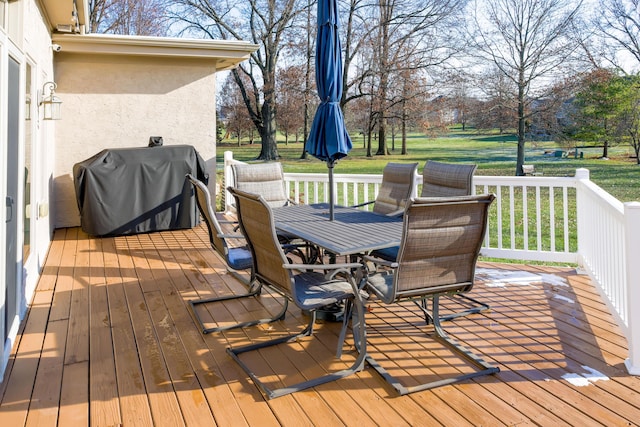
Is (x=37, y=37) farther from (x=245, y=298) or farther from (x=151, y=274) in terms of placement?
(x=245, y=298)

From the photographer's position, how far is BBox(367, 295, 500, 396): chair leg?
2621 mm

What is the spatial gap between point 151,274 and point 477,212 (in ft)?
11.2

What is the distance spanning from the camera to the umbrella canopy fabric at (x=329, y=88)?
164 inches

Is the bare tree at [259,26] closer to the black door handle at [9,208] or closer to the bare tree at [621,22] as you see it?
the bare tree at [621,22]

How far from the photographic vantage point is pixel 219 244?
146 inches

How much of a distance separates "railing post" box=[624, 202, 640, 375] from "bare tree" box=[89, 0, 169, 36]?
19.8 metres

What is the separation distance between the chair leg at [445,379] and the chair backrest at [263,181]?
2.51m

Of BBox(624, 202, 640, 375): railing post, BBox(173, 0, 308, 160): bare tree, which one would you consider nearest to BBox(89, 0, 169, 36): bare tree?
BBox(173, 0, 308, 160): bare tree

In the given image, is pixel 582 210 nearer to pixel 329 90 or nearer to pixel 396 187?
pixel 396 187

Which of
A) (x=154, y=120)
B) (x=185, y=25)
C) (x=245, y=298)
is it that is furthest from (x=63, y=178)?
(x=185, y=25)

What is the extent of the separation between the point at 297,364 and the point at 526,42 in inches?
591

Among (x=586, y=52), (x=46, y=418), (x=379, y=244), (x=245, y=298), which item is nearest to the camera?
(x=46, y=418)

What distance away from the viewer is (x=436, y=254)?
2770 millimetres

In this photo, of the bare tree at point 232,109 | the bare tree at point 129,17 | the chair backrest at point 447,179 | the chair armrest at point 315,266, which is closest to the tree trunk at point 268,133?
the bare tree at point 129,17
